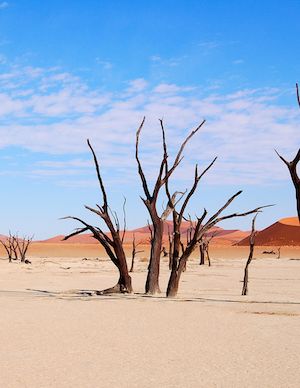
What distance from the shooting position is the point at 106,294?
35.5 ft

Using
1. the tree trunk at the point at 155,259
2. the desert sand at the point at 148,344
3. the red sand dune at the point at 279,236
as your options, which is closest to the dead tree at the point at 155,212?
the tree trunk at the point at 155,259

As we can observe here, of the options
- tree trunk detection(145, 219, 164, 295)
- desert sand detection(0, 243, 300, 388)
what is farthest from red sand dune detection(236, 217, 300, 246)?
desert sand detection(0, 243, 300, 388)

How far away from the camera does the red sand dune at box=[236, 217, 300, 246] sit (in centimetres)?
6969

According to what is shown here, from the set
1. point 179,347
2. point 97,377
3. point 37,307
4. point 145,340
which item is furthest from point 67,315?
point 97,377

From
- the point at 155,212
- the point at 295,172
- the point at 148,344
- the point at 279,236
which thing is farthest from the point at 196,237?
the point at 279,236

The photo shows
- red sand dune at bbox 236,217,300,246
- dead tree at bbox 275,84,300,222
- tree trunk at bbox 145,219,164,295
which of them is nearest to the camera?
dead tree at bbox 275,84,300,222

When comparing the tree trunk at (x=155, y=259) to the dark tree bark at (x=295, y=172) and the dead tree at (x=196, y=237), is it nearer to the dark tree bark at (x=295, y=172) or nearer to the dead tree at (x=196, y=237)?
the dead tree at (x=196, y=237)

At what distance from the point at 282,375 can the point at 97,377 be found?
71.1 inches

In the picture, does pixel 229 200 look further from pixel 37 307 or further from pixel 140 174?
pixel 37 307

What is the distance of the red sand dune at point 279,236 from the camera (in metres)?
69.7

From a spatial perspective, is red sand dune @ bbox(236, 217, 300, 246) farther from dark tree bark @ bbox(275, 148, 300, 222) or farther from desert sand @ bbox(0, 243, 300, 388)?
desert sand @ bbox(0, 243, 300, 388)

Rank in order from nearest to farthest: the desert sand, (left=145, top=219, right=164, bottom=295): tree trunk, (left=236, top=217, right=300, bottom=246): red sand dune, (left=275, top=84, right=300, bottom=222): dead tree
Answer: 1. the desert sand
2. (left=275, top=84, right=300, bottom=222): dead tree
3. (left=145, top=219, right=164, bottom=295): tree trunk
4. (left=236, top=217, right=300, bottom=246): red sand dune

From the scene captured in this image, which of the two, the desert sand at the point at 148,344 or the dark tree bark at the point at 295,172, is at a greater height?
the dark tree bark at the point at 295,172

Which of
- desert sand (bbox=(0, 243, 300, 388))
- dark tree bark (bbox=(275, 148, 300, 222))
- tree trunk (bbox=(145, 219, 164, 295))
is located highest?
dark tree bark (bbox=(275, 148, 300, 222))
